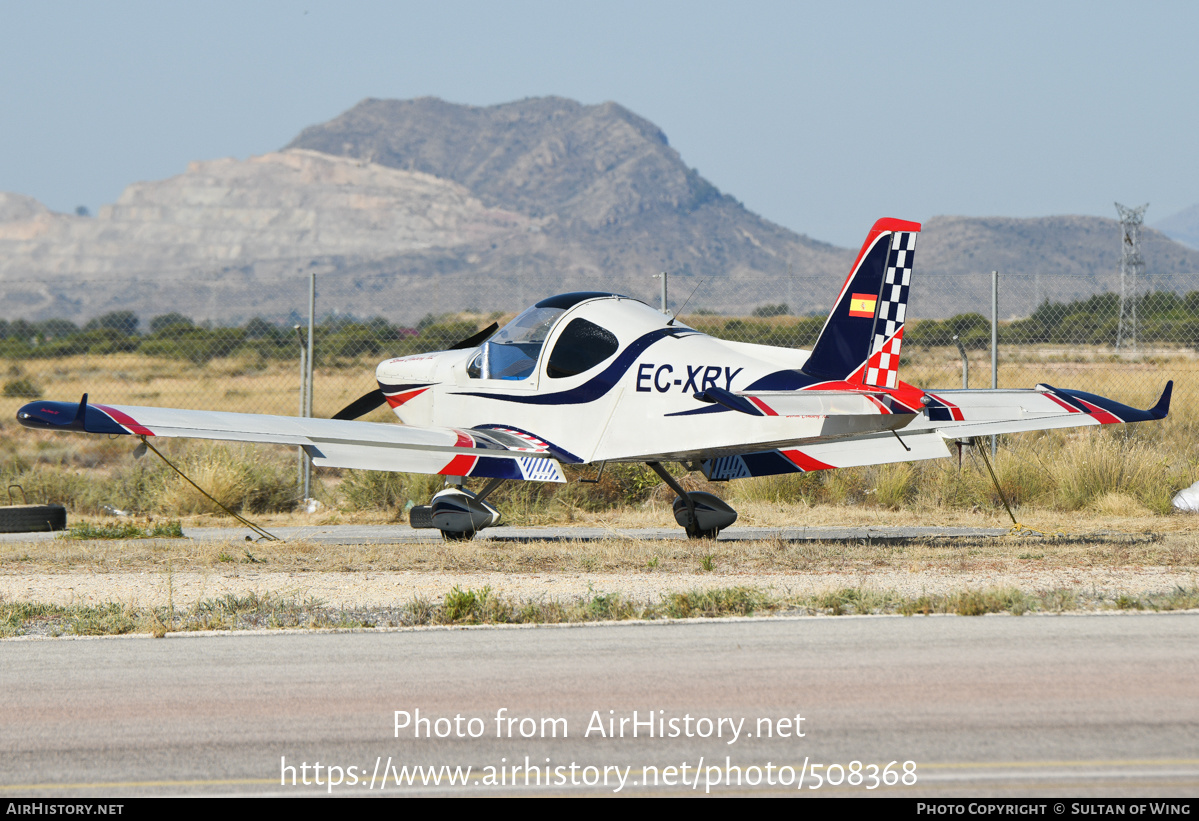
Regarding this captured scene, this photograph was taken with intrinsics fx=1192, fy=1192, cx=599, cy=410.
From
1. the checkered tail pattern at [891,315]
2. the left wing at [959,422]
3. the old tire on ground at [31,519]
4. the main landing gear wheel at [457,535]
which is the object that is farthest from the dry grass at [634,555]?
the old tire on ground at [31,519]

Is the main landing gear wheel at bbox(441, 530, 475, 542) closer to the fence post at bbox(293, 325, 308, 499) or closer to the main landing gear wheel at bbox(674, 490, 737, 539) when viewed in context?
the main landing gear wheel at bbox(674, 490, 737, 539)

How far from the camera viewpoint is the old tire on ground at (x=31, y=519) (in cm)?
1416

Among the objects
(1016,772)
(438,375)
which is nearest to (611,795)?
(1016,772)

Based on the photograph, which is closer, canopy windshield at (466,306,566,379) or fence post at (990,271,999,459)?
canopy windshield at (466,306,566,379)

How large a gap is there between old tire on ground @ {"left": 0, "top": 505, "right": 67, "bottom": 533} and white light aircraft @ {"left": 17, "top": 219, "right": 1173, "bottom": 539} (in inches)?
169

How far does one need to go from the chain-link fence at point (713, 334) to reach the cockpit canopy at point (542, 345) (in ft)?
3.83

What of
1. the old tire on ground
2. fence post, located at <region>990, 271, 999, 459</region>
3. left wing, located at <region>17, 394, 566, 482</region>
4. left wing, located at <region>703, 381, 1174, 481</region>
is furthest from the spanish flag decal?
the old tire on ground

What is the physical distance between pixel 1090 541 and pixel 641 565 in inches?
178

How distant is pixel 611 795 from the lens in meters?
4.28

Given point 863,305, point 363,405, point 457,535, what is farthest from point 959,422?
point 363,405

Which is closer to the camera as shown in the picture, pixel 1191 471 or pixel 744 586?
pixel 744 586

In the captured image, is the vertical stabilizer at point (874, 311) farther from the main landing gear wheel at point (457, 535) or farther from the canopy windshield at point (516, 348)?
the main landing gear wheel at point (457, 535)

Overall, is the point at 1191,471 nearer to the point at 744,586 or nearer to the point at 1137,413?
the point at 1137,413

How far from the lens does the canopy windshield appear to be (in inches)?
465
